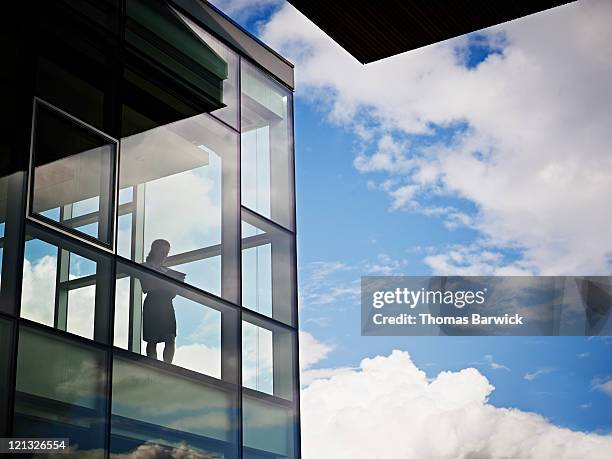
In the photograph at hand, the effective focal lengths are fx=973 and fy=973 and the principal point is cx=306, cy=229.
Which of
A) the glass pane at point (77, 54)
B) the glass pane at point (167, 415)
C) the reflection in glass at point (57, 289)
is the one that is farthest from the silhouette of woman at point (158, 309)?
the glass pane at point (77, 54)

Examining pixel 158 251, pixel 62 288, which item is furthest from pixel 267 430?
pixel 62 288

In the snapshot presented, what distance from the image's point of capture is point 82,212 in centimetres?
1108

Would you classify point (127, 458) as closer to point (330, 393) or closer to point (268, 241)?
point (268, 241)

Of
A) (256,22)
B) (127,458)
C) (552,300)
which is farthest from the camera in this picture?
(256,22)

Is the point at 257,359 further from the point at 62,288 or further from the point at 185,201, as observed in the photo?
the point at 62,288

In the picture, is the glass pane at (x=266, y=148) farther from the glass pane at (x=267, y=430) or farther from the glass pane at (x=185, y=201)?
the glass pane at (x=267, y=430)

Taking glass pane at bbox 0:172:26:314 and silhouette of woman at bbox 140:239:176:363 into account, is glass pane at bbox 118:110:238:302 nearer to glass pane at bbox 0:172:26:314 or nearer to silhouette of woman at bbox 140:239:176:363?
silhouette of woman at bbox 140:239:176:363

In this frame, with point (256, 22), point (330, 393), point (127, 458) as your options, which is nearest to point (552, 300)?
point (330, 393)

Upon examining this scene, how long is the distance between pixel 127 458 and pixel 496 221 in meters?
60.9

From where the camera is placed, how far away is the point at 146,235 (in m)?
12.0

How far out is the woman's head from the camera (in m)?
12.0

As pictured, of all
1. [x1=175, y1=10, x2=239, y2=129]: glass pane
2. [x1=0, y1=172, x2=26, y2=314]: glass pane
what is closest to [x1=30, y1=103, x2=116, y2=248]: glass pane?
[x1=0, y1=172, x2=26, y2=314]: glass pane

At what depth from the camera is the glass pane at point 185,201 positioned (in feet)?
39.5

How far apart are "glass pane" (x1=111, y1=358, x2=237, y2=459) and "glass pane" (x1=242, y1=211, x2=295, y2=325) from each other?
1.64 meters
